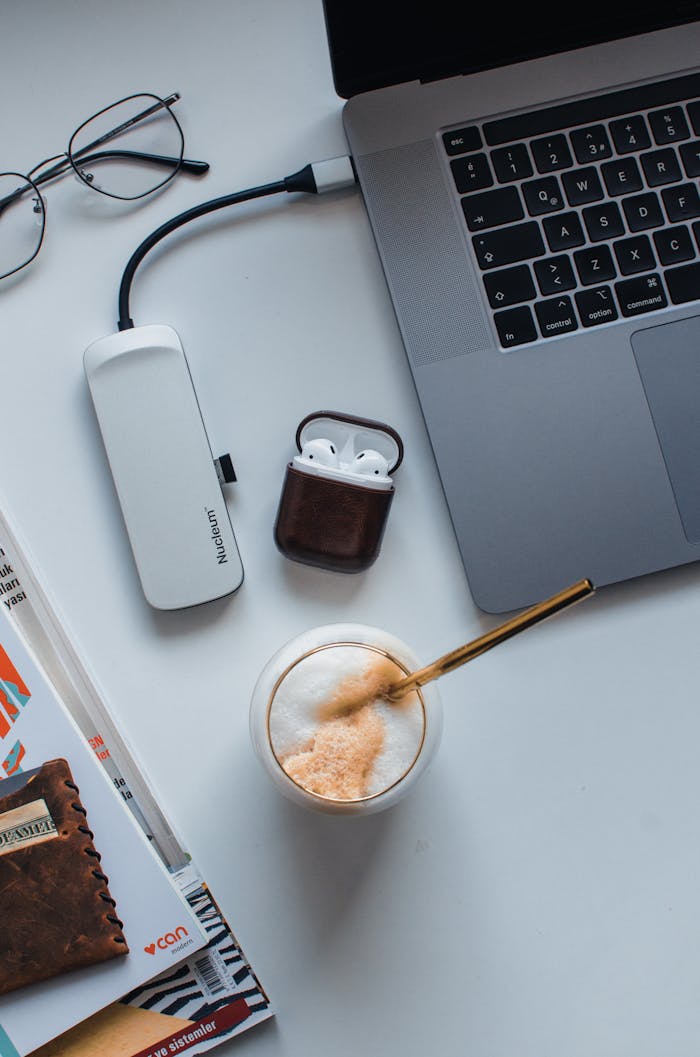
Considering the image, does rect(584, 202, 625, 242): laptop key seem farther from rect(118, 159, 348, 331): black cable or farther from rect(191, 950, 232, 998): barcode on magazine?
rect(191, 950, 232, 998): barcode on magazine

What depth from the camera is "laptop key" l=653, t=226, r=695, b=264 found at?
2.17 feet

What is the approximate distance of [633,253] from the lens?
0.66 m

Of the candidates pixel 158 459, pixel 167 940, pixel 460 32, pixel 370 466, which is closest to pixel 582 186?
pixel 460 32

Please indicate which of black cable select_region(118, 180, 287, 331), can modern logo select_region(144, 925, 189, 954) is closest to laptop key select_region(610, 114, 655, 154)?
black cable select_region(118, 180, 287, 331)

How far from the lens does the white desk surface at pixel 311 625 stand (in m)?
0.67

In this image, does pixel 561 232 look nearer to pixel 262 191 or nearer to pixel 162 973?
pixel 262 191

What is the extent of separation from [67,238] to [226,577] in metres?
0.27

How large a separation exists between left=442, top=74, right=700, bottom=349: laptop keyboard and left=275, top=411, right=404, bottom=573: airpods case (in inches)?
4.5

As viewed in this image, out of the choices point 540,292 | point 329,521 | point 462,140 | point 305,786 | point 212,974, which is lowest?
point 212,974

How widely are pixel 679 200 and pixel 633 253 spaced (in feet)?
0.16

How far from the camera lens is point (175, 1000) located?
0.64 meters

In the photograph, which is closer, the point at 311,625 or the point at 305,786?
the point at 305,786

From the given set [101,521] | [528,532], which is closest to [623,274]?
[528,532]

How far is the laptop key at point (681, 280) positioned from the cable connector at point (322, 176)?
232 mm
